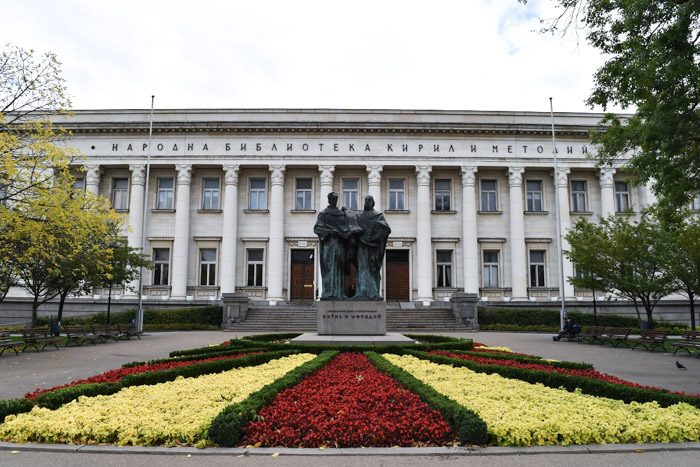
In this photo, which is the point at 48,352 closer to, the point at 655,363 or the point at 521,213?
the point at 655,363

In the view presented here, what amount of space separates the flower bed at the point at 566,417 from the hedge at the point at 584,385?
35cm

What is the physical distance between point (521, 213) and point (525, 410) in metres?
34.2

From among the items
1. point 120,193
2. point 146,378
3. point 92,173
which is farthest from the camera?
point 120,193

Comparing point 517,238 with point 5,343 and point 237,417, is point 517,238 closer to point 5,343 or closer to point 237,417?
point 5,343

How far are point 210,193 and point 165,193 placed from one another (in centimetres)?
345

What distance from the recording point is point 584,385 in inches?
365

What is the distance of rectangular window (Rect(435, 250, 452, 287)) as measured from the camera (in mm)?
40062

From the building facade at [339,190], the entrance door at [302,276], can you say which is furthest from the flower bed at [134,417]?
the entrance door at [302,276]

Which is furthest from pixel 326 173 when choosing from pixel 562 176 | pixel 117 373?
pixel 117 373

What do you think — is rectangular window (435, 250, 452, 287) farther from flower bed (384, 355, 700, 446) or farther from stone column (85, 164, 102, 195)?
flower bed (384, 355, 700, 446)

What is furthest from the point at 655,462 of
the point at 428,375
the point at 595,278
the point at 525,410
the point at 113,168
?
the point at 113,168

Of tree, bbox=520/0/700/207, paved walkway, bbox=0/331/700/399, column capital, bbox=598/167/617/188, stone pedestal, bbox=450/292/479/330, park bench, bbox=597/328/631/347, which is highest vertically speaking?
column capital, bbox=598/167/617/188

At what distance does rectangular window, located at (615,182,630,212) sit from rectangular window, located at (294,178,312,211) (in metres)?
23.9

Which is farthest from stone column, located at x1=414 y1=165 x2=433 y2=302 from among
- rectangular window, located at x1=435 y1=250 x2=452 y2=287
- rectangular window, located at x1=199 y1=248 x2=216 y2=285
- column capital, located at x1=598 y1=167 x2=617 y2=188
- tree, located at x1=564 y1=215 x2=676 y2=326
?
rectangular window, located at x1=199 y1=248 x2=216 y2=285
